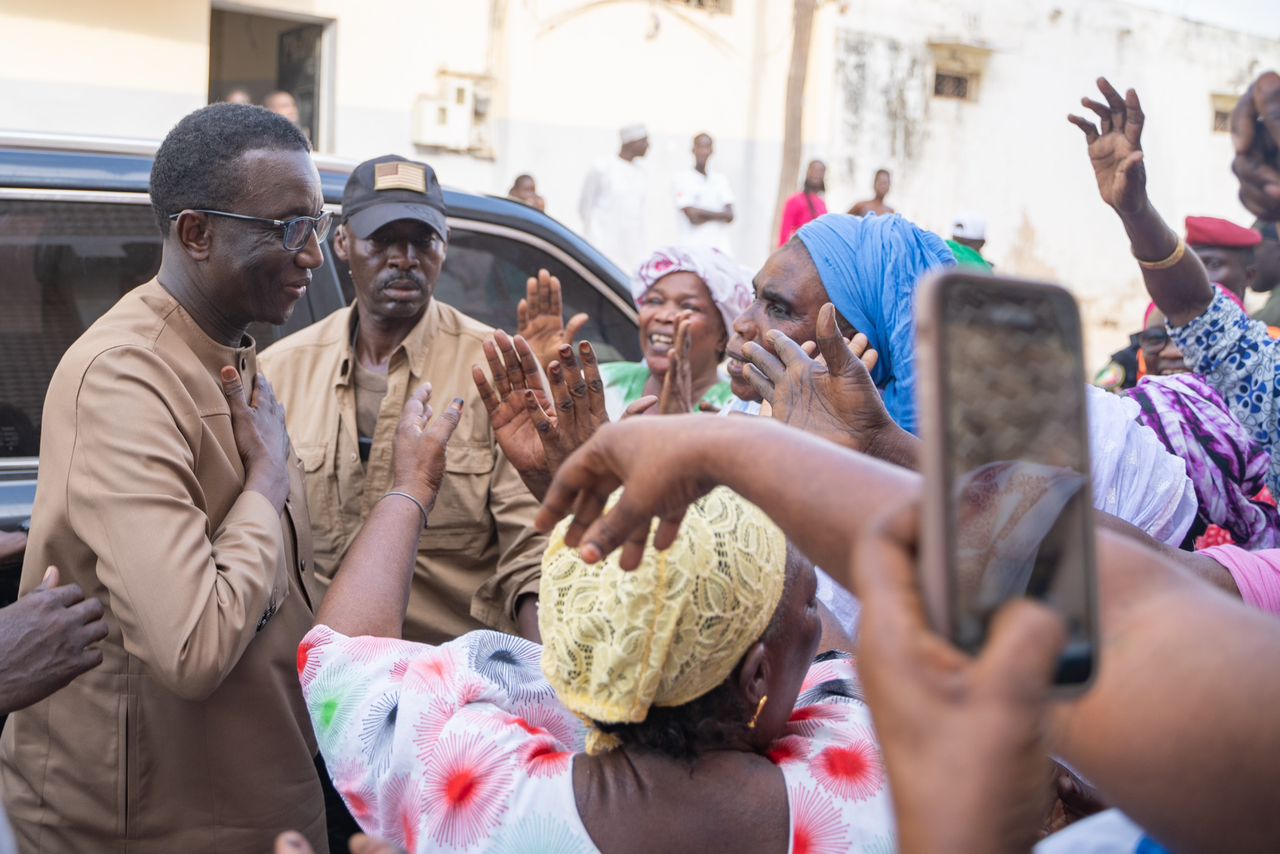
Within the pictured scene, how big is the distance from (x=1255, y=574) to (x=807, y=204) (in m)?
9.87

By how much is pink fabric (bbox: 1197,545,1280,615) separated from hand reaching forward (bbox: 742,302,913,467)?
1.84 feet

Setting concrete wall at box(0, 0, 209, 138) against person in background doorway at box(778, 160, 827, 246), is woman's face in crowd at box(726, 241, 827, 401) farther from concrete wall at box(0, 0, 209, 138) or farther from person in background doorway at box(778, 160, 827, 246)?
person in background doorway at box(778, 160, 827, 246)

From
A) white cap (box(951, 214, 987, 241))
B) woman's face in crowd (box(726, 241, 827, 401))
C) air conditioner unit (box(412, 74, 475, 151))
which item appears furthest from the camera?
air conditioner unit (box(412, 74, 475, 151))

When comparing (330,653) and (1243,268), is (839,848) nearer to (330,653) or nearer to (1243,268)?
(330,653)

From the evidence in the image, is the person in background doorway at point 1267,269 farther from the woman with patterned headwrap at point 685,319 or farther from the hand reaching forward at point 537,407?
the hand reaching forward at point 537,407

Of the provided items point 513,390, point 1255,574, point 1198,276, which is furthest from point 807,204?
point 1255,574

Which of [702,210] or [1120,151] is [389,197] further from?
[702,210]

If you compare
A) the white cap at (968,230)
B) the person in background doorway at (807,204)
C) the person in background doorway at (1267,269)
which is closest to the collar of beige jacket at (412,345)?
the person in background doorway at (1267,269)

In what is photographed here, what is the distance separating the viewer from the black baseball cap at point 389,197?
10.6 feet

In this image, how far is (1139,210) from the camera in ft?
9.50

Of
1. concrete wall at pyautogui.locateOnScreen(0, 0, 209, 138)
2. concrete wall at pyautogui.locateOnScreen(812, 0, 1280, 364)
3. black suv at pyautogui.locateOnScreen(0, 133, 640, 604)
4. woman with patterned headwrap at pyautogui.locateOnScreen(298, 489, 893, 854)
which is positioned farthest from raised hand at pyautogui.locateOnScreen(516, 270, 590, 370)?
concrete wall at pyautogui.locateOnScreen(812, 0, 1280, 364)

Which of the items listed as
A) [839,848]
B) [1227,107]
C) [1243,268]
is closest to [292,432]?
[839,848]

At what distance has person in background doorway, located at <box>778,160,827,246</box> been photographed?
11.5 m

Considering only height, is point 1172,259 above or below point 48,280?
above
